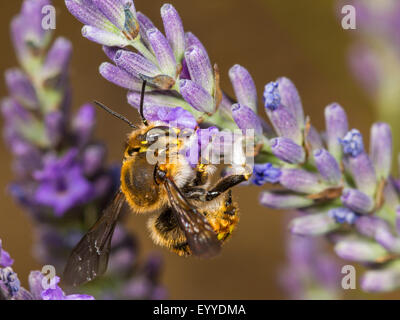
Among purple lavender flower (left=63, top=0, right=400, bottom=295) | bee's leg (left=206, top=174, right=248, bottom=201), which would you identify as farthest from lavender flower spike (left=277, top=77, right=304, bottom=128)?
bee's leg (left=206, top=174, right=248, bottom=201)

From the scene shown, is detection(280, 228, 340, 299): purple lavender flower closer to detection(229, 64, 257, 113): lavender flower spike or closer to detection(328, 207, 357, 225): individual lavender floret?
detection(328, 207, 357, 225): individual lavender floret

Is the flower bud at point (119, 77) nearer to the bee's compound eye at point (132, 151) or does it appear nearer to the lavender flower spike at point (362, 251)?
the bee's compound eye at point (132, 151)

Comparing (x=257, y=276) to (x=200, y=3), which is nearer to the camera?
(x=257, y=276)

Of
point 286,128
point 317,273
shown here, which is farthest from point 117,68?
point 317,273

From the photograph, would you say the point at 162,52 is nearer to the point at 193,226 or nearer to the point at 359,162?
the point at 193,226

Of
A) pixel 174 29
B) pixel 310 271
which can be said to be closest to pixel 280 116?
pixel 174 29
